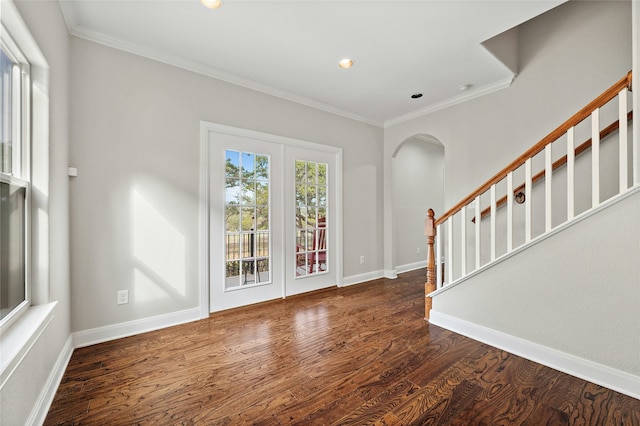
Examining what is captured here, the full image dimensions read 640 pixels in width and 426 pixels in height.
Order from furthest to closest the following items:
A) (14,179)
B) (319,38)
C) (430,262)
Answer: (430,262)
(319,38)
(14,179)

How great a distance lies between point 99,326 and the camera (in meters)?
2.33

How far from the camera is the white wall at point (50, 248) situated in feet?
4.21

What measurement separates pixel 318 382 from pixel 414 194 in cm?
441

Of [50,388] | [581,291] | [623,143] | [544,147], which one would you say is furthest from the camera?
[544,147]

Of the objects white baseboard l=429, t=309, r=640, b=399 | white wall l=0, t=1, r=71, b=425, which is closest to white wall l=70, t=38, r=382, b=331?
white wall l=0, t=1, r=71, b=425

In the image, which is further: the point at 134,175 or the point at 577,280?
the point at 134,175

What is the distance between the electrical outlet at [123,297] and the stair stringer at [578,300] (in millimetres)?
3172

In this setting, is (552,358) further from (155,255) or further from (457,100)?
(155,255)

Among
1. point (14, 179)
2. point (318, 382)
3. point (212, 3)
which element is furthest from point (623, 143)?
point (14, 179)

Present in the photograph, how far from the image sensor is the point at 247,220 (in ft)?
10.5

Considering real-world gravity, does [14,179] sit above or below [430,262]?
above

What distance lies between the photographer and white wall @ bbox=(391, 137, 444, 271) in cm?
513

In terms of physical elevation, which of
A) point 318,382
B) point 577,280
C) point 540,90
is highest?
point 540,90

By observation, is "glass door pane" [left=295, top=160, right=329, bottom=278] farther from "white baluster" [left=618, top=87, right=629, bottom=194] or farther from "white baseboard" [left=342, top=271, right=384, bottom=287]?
"white baluster" [left=618, top=87, right=629, bottom=194]
